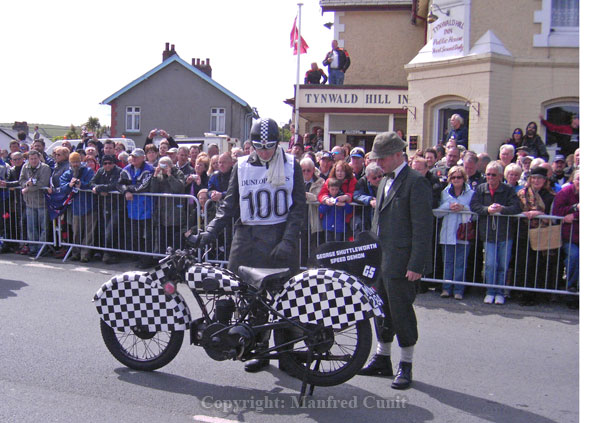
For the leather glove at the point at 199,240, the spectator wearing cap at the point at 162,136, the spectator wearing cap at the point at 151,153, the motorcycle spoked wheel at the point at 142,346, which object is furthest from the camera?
the spectator wearing cap at the point at 162,136

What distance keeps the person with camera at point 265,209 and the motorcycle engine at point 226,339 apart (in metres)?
0.55

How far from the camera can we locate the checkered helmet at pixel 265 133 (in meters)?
4.86

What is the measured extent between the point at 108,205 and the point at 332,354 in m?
6.21

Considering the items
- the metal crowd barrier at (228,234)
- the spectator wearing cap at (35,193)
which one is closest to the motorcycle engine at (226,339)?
the metal crowd barrier at (228,234)

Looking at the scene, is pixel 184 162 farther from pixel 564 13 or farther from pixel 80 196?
pixel 564 13

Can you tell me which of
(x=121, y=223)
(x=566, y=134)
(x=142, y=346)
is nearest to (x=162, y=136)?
(x=121, y=223)

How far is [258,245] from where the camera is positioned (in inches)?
199

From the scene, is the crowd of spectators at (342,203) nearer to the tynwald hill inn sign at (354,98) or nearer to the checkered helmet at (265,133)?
the checkered helmet at (265,133)

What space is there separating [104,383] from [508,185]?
537 centimetres

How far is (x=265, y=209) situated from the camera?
5059 mm

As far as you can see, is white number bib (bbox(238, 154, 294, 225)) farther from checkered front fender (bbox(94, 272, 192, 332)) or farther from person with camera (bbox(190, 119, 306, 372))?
checkered front fender (bbox(94, 272, 192, 332))

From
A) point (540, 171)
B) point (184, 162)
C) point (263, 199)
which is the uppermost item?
point (184, 162)

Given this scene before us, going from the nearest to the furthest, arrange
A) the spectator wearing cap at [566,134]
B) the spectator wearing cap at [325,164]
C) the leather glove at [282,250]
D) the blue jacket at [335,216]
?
1. the leather glove at [282,250]
2. the blue jacket at [335,216]
3. the spectator wearing cap at [325,164]
4. the spectator wearing cap at [566,134]

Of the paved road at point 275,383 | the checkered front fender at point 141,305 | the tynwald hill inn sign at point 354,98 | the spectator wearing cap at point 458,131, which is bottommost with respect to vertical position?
the paved road at point 275,383
